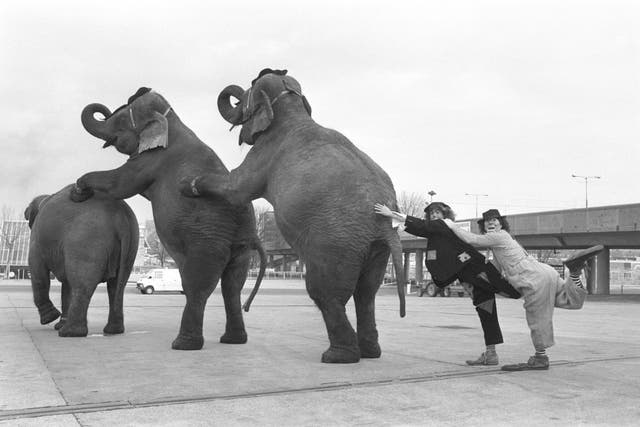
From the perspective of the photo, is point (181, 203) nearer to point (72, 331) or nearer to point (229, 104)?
point (229, 104)

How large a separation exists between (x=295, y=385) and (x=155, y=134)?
4.04 metres

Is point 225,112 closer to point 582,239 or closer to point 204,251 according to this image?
point 204,251

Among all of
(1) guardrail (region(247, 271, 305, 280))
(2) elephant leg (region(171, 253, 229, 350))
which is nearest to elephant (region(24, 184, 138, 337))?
(2) elephant leg (region(171, 253, 229, 350))

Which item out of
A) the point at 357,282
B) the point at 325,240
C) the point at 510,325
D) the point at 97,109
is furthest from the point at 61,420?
the point at 510,325

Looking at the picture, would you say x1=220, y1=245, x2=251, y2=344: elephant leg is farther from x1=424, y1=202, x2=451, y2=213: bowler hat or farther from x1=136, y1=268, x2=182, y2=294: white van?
x1=136, y1=268, x2=182, y2=294: white van

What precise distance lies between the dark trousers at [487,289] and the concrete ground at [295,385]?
39cm

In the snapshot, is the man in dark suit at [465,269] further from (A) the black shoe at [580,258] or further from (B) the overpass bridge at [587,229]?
(B) the overpass bridge at [587,229]

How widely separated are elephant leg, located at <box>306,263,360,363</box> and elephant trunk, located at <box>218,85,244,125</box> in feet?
7.50

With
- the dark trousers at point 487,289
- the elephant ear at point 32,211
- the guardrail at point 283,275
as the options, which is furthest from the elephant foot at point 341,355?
the guardrail at point 283,275

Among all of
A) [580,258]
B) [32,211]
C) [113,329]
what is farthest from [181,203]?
[580,258]

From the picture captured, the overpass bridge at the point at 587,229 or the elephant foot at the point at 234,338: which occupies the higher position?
the overpass bridge at the point at 587,229

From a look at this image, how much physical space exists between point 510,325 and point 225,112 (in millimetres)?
6616

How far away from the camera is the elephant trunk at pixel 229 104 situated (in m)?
7.21

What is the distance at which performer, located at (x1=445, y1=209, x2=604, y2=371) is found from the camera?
5.61 m
